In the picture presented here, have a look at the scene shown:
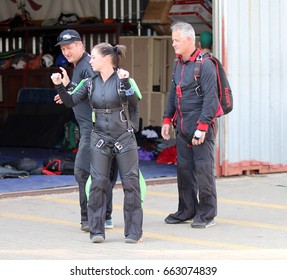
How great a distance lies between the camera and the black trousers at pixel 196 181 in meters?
9.69

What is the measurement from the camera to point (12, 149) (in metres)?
17.9

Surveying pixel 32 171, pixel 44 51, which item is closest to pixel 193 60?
pixel 32 171

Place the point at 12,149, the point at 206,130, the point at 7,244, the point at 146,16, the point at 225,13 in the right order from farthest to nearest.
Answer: the point at 146,16 < the point at 12,149 < the point at 225,13 < the point at 206,130 < the point at 7,244

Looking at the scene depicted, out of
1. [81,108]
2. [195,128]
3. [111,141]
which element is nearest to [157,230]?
[195,128]

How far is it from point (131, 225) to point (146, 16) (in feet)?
36.1

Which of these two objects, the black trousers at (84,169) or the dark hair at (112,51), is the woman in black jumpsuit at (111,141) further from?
the black trousers at (84,169)

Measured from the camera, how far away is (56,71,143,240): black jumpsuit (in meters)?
8.91

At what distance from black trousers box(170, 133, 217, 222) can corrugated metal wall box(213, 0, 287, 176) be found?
3.66 metres

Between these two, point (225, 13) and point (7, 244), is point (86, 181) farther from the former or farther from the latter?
point (225, 13)

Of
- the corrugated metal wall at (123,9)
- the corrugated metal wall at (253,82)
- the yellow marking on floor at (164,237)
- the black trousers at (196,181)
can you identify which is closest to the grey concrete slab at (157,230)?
the yellow marking on floor at (164,237)

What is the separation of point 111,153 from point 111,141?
0.40ft

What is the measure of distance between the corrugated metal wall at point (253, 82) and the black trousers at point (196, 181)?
3.66m

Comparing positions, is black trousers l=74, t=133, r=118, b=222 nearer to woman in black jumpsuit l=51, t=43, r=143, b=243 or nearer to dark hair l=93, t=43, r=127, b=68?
woman in black jumpsuit l=51, t=43, r=143, b=243

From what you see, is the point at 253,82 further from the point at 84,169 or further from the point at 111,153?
the point at 111,153
